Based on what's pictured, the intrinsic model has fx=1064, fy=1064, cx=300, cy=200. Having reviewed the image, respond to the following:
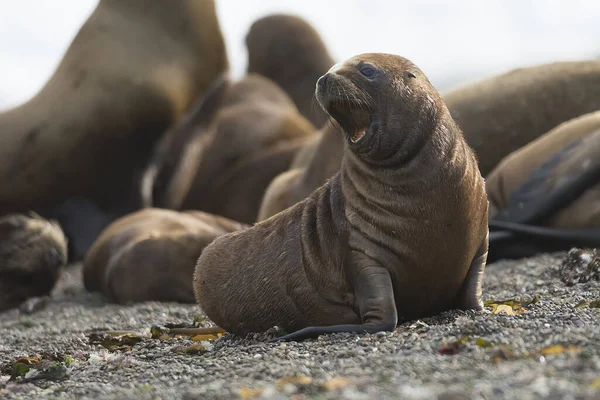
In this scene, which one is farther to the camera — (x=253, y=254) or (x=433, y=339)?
(x=253, y=254)

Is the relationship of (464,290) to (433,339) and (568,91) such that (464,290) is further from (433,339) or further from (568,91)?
(568,91)

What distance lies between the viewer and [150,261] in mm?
7762

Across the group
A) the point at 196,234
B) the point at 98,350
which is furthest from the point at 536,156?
the point at 98,350

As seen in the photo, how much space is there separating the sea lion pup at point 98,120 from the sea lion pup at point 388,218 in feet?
22.9

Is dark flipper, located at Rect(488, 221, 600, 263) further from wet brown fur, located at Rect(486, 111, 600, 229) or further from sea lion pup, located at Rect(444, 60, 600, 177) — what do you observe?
sea lion pup, located at Rect(444, 60, 600, 177)

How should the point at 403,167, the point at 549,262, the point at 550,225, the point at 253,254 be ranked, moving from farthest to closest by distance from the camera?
the point at 550,225
the point at 549,262
the point at 253,254
the point at 403,167

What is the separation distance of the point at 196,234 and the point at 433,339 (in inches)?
175

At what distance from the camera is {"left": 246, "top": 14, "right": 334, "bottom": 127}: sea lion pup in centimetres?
1351

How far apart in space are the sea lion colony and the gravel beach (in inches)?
11.8

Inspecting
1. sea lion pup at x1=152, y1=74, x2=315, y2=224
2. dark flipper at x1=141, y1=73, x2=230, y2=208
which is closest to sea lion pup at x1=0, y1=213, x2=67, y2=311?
sea lion pup at x1=152, y1=74, x2=315, y2=224

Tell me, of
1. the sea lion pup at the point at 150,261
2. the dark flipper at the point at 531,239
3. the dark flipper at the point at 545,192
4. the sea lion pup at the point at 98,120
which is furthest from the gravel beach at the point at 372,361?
the sea lion pup at the point at 98,120

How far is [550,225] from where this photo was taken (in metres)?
7.07

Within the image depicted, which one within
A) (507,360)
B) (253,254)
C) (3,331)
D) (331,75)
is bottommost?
(3,331)

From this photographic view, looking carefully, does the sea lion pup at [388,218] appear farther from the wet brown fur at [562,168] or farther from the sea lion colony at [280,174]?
the wet brown fur at [562,168]
